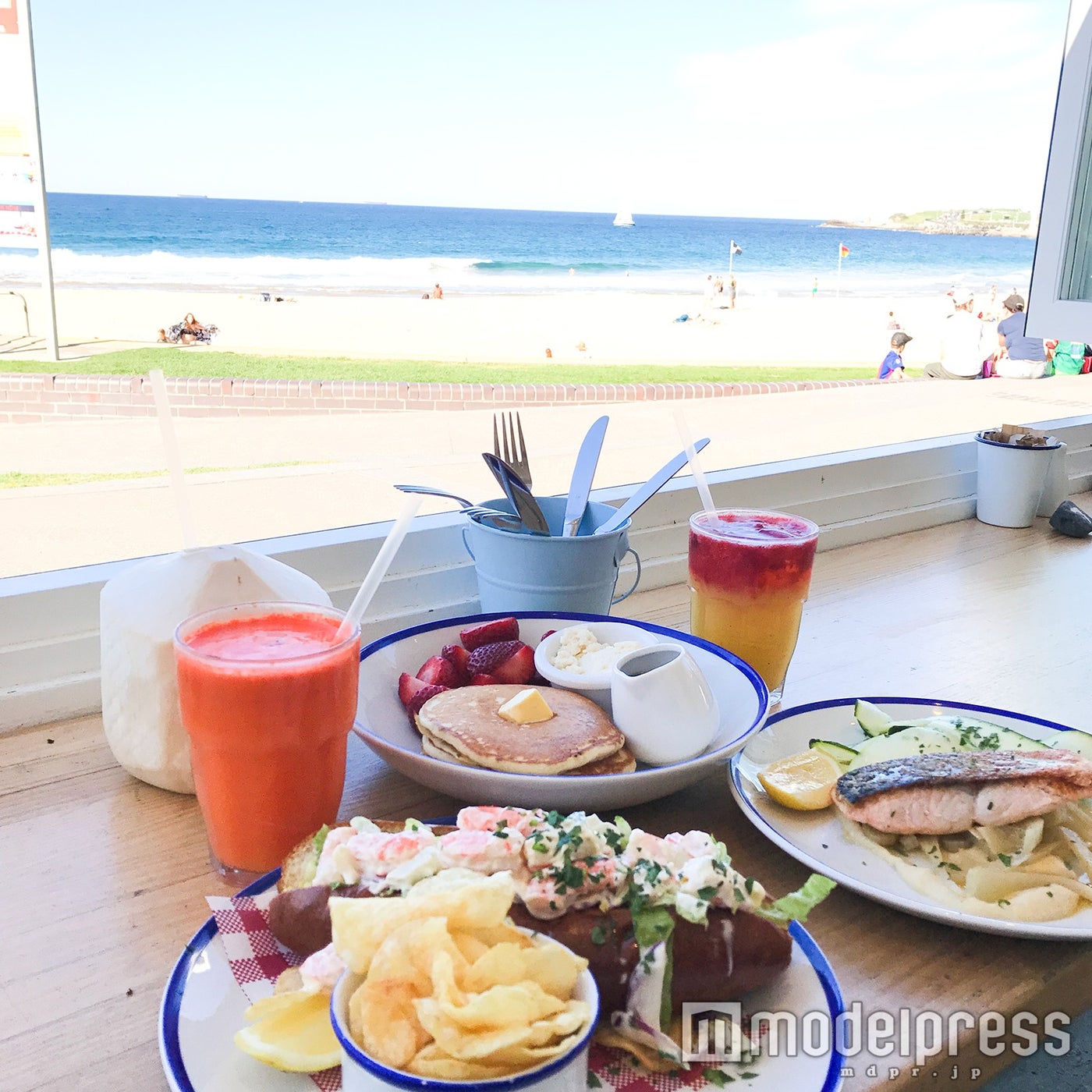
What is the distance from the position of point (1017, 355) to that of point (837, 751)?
5364mm

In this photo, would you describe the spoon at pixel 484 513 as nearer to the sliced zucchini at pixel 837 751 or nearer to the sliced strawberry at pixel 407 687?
the sliced strawberry at pixel 407 687

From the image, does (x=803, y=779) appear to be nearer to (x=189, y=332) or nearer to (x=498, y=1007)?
(x=498, y=1007)

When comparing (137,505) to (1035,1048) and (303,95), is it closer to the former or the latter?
(1035,1048)

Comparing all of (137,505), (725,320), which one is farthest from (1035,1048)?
(725,320)

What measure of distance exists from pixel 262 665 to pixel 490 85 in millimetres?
24907

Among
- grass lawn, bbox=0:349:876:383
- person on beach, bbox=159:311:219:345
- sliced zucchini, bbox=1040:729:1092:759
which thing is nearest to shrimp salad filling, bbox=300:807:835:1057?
sliced zucchini, bbox=1040:729:1092:759

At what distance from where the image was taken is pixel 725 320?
45.7 ft

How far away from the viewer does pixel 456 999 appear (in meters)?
0.38

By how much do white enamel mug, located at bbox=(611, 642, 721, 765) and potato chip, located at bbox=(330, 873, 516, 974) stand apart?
36 cm

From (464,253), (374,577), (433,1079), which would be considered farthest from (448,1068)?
(464,253)

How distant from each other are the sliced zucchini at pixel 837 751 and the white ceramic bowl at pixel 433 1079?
0.49 m

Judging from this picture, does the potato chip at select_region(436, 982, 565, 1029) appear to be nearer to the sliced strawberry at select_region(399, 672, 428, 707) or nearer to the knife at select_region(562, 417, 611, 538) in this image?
the sliced strawberry at select_region(399, 672, 428, 707)

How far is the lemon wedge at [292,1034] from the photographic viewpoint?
18.1 inches

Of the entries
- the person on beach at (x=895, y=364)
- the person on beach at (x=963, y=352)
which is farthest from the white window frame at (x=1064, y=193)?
the person on beach at (x=895, y=364)
